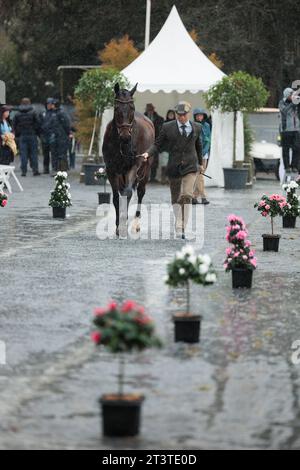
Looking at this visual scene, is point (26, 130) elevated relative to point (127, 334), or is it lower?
lower

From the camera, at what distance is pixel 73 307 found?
485 inches

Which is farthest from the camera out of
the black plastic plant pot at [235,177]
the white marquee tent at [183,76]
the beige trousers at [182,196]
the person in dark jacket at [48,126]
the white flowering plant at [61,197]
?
the person in dark jacket at [48,126]

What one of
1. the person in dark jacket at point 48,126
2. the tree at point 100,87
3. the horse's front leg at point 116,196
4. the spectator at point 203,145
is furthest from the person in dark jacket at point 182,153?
the person in dark jacket at point 48,126

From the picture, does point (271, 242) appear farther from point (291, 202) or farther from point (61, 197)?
point (61, 197)

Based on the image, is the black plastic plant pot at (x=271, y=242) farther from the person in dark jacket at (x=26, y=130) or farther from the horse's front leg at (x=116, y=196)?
the person in dark jacket at (x=26, y=130)

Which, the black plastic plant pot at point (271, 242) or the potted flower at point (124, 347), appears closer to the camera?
the potted flower at point (124, 347)

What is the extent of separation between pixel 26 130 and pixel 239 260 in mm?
24373

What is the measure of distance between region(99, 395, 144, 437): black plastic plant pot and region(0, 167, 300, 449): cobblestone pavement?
0.08 metres

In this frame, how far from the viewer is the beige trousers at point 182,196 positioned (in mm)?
19141

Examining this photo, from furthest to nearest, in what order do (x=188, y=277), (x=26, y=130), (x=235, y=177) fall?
(x=26, y=130)
(x=235, y=177)
(x=188, y=277)

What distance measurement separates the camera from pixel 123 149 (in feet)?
65.8

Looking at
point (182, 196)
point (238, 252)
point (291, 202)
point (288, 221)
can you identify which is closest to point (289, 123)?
point (288, 221)

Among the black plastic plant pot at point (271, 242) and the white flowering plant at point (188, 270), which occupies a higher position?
the white flowering plant at point (188, 270)

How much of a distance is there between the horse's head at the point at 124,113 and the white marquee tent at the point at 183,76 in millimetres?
14513
